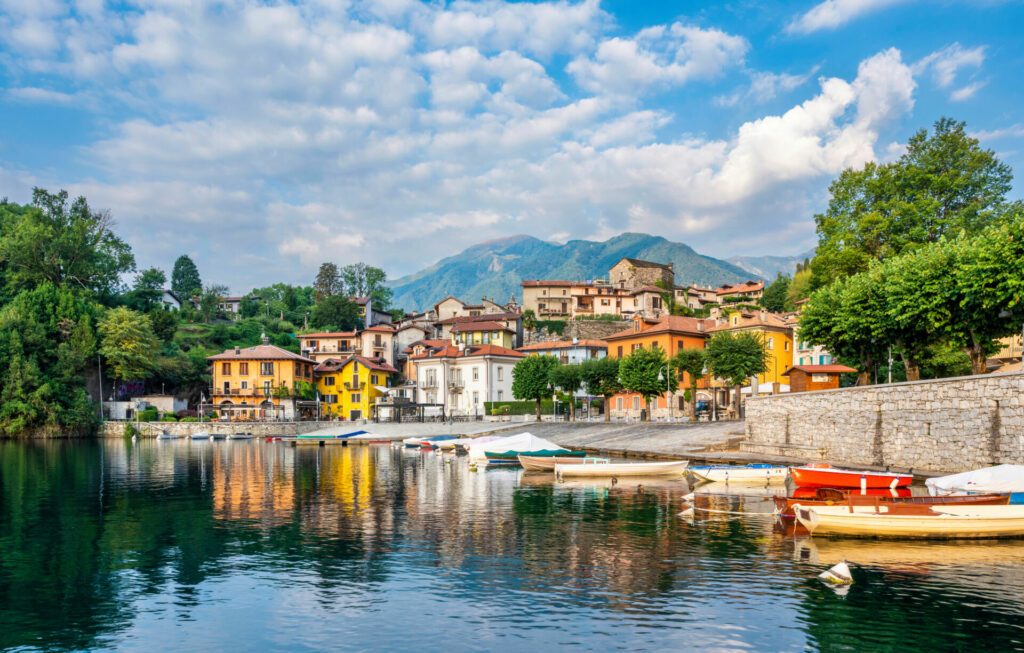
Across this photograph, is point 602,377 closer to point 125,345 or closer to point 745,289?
point 125,345

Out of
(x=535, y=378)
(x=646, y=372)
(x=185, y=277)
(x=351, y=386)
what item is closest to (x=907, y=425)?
(x=646, y=372)

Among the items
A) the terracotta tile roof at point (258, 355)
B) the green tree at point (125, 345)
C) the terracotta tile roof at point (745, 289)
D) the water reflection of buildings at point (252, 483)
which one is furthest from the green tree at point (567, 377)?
the terracotta tile roof at point (745, 289)

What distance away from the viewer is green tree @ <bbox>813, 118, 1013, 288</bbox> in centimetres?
5100

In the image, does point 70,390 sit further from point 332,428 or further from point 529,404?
point 529,404

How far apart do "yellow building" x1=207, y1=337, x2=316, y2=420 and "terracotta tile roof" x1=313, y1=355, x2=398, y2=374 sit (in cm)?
544

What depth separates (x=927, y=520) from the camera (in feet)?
66.1

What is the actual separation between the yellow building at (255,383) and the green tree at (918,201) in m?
67.8

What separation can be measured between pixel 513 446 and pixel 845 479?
899 inches

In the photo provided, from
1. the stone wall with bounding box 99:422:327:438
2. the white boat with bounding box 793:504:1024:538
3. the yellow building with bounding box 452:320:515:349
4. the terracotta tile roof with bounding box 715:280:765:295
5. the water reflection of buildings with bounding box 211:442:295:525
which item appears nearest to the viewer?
the white boat with bounding box 793:504:1024:538

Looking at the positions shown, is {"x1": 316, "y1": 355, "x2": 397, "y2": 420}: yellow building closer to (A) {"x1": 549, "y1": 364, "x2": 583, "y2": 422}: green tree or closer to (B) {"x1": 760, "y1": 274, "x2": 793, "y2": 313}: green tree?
(A) {"x1": 549, "y1": 364, "x2": 583, "y2": 422}: green tree

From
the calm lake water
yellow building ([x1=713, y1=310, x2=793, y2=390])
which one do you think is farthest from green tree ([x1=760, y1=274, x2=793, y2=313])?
the calm lake water

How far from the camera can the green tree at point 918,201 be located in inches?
2008

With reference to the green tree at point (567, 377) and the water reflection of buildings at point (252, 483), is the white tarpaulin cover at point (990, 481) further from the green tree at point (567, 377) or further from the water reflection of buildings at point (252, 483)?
the green tree at point (567, 377)

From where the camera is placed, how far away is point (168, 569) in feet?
62.2
